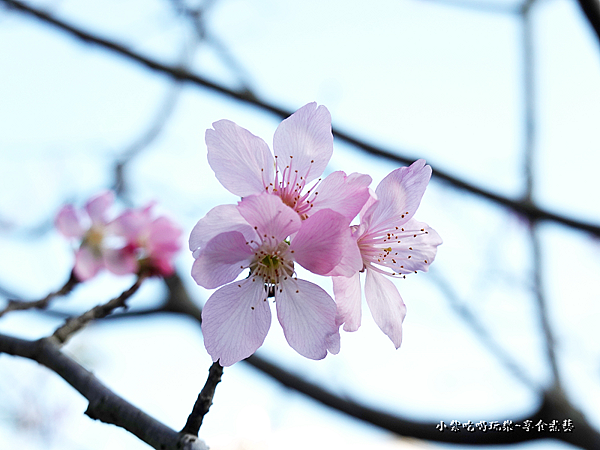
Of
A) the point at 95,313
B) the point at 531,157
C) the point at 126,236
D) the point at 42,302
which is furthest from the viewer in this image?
the point at 531,157

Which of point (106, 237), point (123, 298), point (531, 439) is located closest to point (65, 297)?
point (106, 237)

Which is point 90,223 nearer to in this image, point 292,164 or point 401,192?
point 292,164

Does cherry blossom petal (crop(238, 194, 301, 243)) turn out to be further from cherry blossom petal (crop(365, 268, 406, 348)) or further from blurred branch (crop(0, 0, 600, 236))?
blurred branch (crop(0, 0, 600, 236))

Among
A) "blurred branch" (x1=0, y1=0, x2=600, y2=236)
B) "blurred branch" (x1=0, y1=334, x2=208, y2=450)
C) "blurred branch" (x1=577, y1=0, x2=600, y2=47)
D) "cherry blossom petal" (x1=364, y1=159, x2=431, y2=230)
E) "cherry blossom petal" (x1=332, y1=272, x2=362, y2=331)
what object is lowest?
"blurred branch" (x1=0, y1=334, x2=208, y2=450)

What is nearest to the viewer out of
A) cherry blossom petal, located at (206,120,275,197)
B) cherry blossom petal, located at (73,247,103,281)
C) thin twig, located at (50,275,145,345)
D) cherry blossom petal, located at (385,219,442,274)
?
cherry blossom petal, located at (206,120,275,197)

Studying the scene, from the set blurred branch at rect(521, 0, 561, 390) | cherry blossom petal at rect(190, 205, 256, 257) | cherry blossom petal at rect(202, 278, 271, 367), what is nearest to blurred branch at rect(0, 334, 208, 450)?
cherry blossom petal at rect(202, 278, 271, 367)

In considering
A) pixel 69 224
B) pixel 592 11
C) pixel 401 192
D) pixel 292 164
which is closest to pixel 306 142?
pixel 292 164
